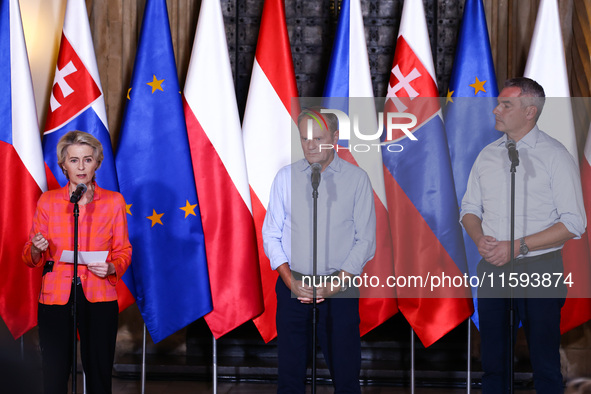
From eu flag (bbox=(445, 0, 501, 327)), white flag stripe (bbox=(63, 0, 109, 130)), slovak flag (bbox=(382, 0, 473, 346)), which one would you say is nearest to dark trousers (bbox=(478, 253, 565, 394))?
slovak flag (bbox=(382, 0, 473, 346))

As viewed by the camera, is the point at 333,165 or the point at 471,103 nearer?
the point at 333,165

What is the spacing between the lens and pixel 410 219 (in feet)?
15.1

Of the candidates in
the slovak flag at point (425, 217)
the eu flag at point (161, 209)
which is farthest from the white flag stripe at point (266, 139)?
the slovak flag at point (425, 217)

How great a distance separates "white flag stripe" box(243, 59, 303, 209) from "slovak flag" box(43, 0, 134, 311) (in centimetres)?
90

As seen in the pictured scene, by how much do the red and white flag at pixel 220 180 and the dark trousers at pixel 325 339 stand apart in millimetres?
732

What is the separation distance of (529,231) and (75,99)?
9.52ft

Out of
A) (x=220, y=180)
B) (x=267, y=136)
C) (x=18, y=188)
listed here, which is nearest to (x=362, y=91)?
(x=267, y=136)

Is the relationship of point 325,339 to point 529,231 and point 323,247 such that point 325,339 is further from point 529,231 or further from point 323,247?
point 529,231

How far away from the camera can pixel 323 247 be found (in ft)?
12.6

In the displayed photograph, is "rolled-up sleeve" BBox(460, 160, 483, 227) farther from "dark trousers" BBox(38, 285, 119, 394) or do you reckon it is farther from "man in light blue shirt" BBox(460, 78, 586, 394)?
"dark trousers" BBox(38, 285, 119, 394)

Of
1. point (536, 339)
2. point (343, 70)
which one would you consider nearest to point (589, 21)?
point (343, 70)

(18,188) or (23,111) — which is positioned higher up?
(23,111)

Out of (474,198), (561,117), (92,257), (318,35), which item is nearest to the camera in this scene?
(92,257)

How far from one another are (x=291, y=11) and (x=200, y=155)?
172cm
